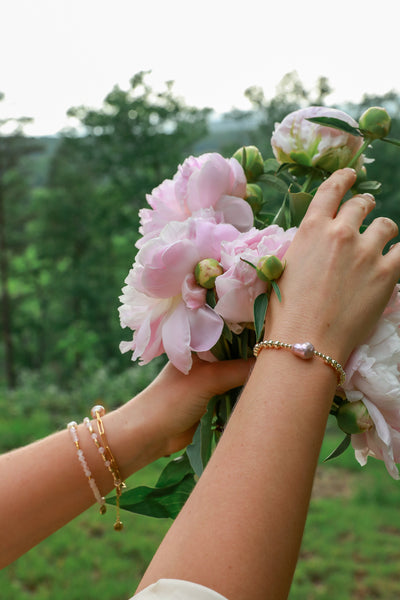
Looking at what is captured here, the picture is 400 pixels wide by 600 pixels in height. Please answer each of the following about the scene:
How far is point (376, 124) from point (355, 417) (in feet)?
1.29

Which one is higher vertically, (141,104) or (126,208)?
(141,104)

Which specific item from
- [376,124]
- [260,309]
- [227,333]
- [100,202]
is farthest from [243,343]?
[100,202]

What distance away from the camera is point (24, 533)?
0.93 m

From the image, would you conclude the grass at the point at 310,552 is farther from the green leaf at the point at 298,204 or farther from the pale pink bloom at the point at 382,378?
the green leaf at the point at 298,204

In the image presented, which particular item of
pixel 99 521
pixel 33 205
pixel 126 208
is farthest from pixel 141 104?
pixel 99 521

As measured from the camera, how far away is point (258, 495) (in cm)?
54

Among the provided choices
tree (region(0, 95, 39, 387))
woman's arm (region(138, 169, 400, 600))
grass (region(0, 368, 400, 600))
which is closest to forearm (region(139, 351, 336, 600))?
woman's arm (region(138, 169, 400, 600))

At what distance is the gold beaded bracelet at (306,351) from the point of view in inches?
23.7

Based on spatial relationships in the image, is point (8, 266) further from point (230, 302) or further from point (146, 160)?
point (230, 302)

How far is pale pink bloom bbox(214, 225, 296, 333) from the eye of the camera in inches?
27.8

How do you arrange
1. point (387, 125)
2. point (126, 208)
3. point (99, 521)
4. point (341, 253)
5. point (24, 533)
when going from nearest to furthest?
point (341, 253)
point (387, 125)
point (24, 533)
point (99, 521)
point (126, 208)

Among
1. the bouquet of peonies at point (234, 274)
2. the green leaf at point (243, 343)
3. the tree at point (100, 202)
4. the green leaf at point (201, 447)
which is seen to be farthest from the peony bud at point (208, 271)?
the tree at point (100, 202)

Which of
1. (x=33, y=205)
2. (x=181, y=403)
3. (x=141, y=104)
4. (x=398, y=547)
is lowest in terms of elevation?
(x=33, y=205)

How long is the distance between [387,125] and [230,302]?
Result: 1.11 feet
